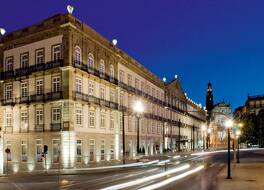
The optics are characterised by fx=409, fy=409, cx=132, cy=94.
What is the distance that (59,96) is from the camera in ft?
159

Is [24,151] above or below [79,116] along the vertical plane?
below

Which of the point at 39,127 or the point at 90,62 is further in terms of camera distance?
the point at 90,62

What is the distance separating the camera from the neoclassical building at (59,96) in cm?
4809

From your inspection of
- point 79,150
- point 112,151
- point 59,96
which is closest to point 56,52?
point 59,96

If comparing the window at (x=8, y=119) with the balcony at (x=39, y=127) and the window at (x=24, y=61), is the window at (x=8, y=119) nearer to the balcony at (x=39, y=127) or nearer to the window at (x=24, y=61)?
the balcony at (x=39, y=127)

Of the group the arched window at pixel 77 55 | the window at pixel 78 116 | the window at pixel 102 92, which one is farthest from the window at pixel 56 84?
the window at pixel 102 92

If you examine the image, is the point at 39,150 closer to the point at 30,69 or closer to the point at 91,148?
the point at 91,148

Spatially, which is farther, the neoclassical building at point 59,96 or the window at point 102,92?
the window at point 102,92

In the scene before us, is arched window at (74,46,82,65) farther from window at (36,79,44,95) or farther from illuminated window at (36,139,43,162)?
illuminated window at (36,139,43,162)

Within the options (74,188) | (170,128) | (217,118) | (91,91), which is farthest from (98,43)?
(217,118)

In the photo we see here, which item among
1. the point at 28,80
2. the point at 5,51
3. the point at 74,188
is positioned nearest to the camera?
the point at 74,188

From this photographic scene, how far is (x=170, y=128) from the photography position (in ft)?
316

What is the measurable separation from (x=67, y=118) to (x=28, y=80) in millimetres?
8448

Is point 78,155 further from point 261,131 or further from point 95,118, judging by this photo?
point 261,131
